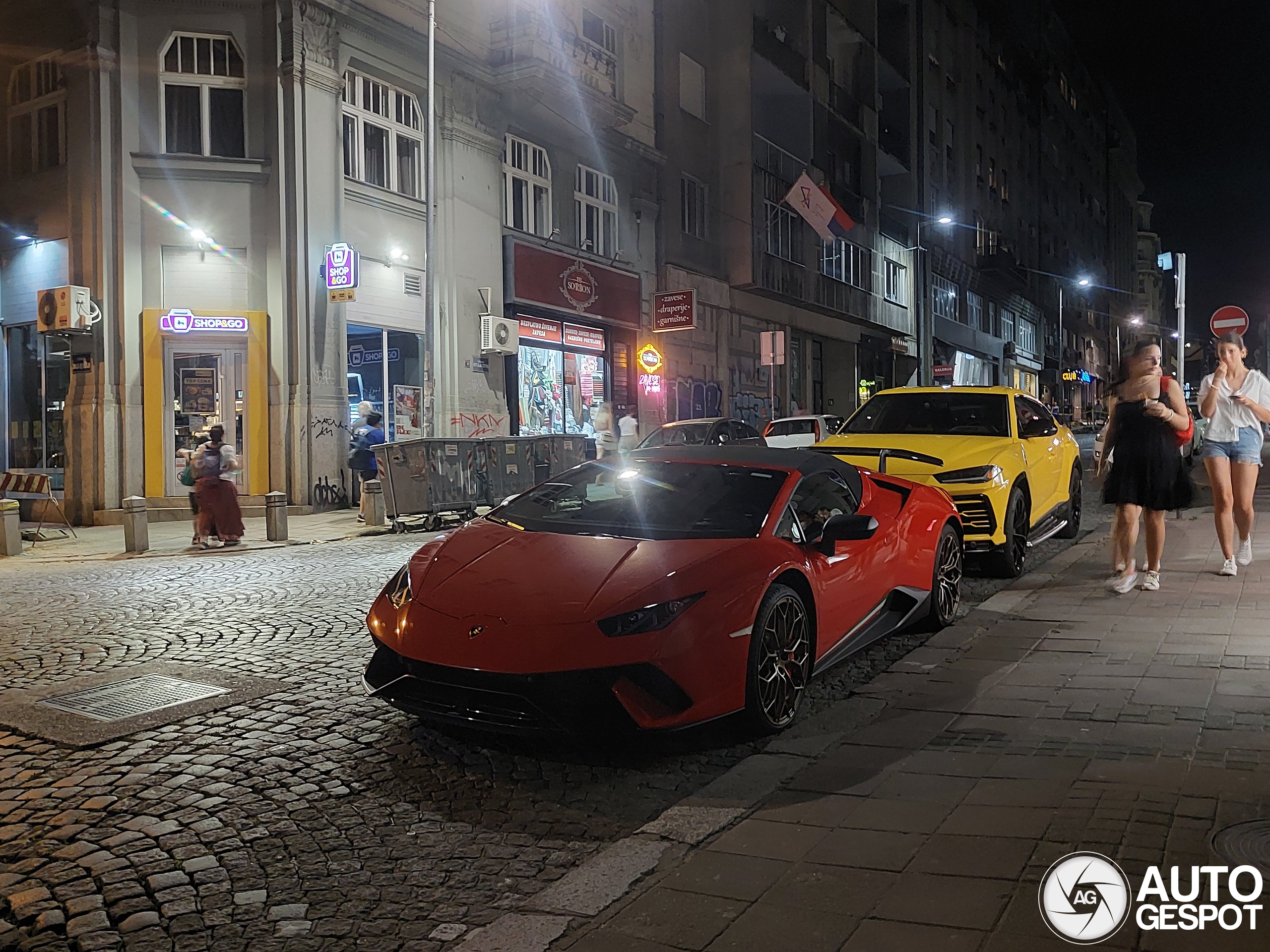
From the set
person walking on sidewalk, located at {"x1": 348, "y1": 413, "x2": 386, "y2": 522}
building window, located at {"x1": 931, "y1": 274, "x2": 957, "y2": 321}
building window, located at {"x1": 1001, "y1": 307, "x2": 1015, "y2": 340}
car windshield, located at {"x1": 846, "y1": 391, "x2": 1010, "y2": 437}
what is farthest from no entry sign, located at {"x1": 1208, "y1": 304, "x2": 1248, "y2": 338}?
building window, located at {"x1": 1001, "y1": 307, "x2": 1015, "y2": 340}

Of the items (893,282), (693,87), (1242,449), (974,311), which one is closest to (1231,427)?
(1242,449)

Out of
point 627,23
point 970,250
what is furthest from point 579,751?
point 970,250

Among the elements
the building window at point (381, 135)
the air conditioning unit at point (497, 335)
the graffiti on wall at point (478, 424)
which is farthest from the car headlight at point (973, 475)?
the building window at point (381, 135)

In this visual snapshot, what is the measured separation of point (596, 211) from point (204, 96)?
10.2 m

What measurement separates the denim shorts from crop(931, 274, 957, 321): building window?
3780 centimetres

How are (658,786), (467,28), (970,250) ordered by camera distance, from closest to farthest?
1. (658,786)
2. (467,28)
3. (970,250)

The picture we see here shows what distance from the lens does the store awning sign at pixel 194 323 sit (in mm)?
17906

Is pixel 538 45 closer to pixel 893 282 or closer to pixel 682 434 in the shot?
pixel 682 434

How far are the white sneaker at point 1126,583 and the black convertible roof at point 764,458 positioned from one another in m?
2.88

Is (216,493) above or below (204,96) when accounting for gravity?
below

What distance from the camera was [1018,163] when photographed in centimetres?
6022

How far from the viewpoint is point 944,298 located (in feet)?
159

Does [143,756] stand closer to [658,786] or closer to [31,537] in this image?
[658,786]

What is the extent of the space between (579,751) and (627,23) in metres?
26.1
